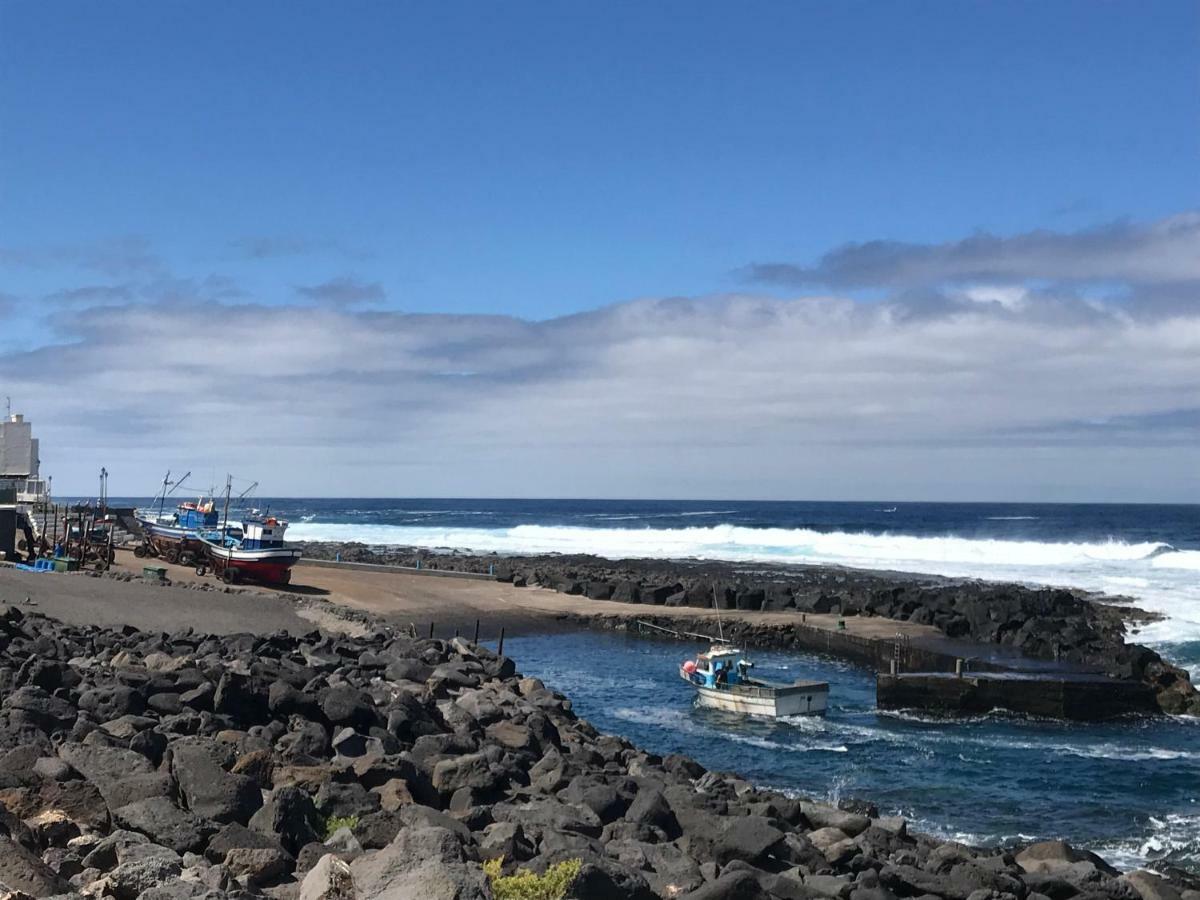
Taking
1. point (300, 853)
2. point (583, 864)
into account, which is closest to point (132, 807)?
point (300, 853)

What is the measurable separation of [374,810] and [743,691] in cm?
1649

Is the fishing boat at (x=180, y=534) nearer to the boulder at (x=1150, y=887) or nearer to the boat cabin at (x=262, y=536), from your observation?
the boat cabin at (x=262, y=536)

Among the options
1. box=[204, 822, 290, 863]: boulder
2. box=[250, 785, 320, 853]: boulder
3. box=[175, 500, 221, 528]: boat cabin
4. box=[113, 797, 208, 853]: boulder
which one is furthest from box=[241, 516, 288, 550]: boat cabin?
box=[204, 822, 290, 863]: boulder

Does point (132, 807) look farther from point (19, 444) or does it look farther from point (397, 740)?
point (19, 444)

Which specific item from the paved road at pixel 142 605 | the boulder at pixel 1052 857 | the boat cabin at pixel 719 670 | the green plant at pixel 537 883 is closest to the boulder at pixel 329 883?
the green plant at pixel 537 883

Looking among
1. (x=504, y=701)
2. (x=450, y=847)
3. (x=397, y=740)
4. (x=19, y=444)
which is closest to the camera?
(x=450, y=847)

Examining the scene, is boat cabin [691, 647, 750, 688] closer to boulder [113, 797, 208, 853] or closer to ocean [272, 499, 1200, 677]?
ocean [272, 499, 1200, 677]

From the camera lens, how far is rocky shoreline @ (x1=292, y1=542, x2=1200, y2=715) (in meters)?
33.6

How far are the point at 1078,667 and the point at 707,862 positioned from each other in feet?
82.3

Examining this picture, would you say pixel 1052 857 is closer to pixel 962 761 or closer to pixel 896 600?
pixel 962 761

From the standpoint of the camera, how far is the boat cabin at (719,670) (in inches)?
1108

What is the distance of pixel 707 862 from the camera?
472 inches

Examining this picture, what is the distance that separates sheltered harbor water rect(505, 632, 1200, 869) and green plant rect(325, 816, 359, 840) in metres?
10.4

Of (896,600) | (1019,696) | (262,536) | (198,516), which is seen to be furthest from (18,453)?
(1019,696)
